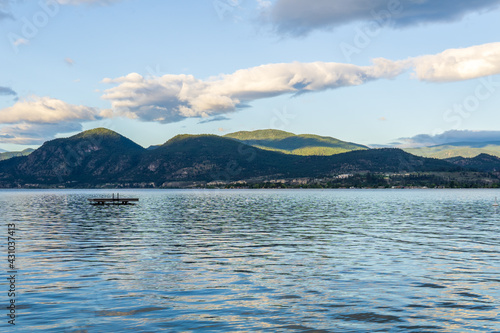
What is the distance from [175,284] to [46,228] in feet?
146

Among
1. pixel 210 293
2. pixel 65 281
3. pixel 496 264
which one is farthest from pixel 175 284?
pixel 496 264

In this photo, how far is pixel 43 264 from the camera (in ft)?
115

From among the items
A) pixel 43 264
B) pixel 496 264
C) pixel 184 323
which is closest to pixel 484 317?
pixel 184 323

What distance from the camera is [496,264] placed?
34.5 metres

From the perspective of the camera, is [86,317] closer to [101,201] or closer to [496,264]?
[496,264]

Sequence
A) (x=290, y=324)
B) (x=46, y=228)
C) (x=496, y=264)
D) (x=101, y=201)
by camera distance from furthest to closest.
Result: (x=101, y=201) < (x=46, y=228) < (x=496, y=264) < (x=290, y=324)


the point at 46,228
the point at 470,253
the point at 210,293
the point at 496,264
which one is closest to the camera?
the point at 210,293

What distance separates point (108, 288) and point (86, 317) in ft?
18.9

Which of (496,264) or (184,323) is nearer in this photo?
(184,323)

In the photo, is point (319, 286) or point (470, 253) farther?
point (470, 253)

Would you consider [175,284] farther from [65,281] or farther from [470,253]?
[470,253]

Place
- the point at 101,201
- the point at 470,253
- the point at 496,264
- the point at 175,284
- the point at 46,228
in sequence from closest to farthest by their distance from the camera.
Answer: the point at 175,284 → the point at 496,264 → the point at 470,253 → the point at 46,228 → the point at 101,201

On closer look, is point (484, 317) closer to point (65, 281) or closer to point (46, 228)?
point (65, 281)

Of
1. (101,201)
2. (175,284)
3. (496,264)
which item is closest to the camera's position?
(175,284)
